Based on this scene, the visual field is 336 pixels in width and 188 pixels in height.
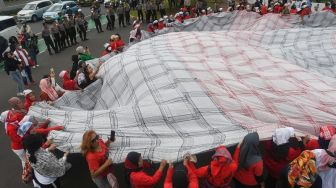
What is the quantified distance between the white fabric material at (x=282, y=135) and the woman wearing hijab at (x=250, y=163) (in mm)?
294

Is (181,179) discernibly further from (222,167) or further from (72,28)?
(72,28)

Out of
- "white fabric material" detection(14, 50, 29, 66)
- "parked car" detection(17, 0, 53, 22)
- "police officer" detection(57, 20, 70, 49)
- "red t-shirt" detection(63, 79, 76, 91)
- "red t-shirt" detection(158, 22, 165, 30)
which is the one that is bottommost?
"parked car" detection(17, 0, 53, 22)

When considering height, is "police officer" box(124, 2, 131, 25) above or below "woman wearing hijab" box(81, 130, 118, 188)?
below

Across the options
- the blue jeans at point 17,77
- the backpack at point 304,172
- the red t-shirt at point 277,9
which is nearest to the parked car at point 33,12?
the blue jeans at point 17,77

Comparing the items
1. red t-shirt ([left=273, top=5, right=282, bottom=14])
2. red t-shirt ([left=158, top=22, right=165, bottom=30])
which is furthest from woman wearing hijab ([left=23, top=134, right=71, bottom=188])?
red t-shirt ([left=273, top=5, right=282, bottom=14])

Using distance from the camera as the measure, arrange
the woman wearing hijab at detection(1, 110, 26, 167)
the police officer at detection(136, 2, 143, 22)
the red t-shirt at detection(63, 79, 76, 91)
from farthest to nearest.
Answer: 1. the police officer at detection(136, 2, 143, 22)
2. the red t-shirt at detection(63, 79, 76, 91)
3. the woman wearing hijab at detection(1, 110, 26, 167)

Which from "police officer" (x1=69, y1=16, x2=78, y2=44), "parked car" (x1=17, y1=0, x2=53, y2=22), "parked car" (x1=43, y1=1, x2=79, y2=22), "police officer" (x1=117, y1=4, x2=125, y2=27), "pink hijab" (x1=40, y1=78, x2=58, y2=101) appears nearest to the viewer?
"pink hijab" (x1=40, y1=78, x2=58, y2=101)

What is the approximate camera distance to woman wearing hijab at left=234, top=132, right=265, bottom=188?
471 cm

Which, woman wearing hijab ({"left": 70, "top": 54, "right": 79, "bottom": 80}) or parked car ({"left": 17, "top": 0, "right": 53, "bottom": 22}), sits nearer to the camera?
woman wearing hijab ({"left": 70, "top": 54, "right": 79, "bottom": 80})

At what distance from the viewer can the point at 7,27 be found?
1738 centimetres

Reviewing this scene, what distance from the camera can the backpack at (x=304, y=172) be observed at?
4.11 metres

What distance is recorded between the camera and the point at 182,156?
4891 millimetres

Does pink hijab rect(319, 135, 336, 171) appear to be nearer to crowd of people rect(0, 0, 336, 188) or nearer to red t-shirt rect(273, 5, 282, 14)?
crowd of people rect(0, 0, 336, 188)

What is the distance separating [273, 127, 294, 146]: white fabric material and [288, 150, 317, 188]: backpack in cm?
56
